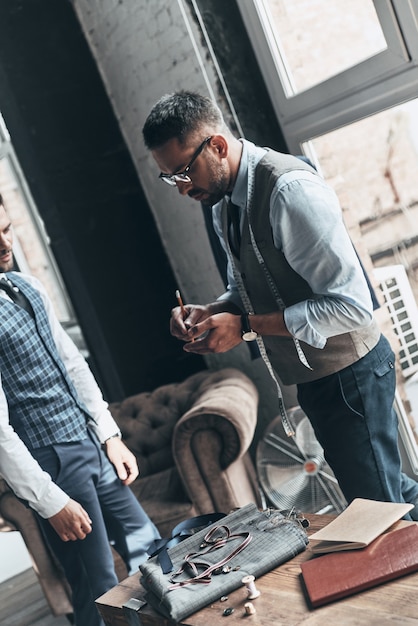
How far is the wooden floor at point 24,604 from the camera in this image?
12.1 ft

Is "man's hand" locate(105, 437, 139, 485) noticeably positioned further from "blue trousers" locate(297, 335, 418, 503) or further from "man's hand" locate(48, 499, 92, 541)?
"blue trousers" locate(297, 335, 418, 503)

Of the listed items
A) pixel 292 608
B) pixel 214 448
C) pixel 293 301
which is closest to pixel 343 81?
pixel 293 301

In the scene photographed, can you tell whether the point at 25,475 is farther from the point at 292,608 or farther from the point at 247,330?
the point at 292,608

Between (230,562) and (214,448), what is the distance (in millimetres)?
1555

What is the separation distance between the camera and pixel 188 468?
3.20 metres

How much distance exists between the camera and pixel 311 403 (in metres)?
2.06

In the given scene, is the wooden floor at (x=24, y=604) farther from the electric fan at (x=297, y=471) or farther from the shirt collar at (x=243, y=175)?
the shirt collar at (x=243, y=175)

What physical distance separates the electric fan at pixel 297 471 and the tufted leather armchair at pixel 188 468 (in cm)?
11

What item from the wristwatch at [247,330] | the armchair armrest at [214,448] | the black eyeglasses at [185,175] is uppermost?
the black eyeglasses at [185,175]

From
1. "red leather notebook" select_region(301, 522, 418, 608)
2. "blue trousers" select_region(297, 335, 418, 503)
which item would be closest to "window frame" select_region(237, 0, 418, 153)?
"blue trousers" select_region(297, 335, 418, 503)

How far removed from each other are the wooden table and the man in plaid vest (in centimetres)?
64

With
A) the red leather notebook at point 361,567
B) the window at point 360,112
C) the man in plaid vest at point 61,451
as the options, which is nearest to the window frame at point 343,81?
the window at point 360,112

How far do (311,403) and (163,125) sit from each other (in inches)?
33.0

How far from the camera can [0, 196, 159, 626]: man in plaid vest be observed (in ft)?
7.49
